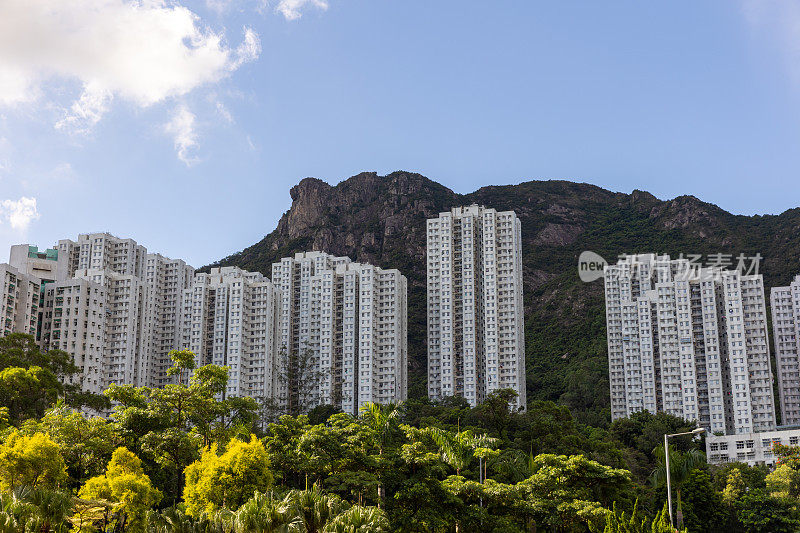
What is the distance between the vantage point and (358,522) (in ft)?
86.0

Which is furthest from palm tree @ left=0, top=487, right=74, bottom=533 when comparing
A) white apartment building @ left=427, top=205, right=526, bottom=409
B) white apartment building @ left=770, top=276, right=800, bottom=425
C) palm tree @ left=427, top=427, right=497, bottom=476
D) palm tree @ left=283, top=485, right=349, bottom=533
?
white apartment building @ left=770, top=276, right=800, bottom=425

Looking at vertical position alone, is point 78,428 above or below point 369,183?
below

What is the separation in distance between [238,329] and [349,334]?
1257 cm

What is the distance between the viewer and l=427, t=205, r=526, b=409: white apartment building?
90.9 meters

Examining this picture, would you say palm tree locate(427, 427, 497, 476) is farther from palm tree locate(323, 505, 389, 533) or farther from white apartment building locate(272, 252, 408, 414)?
white apartment building locate(272, 252, 408, 414)

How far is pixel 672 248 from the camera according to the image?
13538 cm

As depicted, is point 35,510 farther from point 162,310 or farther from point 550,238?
point 550,238

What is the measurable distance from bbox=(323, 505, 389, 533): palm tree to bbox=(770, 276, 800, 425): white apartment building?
253ft

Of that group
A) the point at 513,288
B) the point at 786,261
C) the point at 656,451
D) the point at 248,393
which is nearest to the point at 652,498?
the point at 656,451

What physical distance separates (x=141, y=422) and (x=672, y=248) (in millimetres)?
112639

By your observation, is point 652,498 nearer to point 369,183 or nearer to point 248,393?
point 248,393

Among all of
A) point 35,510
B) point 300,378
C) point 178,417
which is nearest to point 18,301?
point 300,378

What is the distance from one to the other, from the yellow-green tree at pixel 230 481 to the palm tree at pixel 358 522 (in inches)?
215

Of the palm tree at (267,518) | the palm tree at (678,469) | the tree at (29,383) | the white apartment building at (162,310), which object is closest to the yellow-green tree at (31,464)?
the palm tree at (267,518)
